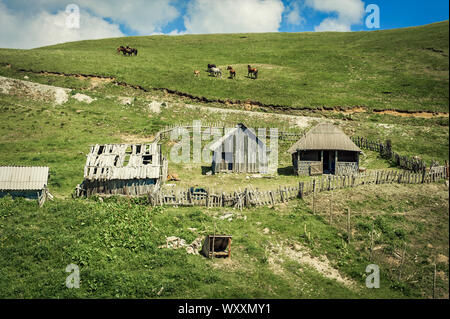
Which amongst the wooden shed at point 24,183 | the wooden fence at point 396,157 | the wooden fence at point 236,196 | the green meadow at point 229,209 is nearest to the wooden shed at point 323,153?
the green meadow at point 229,209

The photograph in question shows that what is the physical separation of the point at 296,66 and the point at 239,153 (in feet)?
127

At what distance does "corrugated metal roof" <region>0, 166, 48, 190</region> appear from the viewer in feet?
70.8

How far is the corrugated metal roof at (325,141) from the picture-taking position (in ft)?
94.9

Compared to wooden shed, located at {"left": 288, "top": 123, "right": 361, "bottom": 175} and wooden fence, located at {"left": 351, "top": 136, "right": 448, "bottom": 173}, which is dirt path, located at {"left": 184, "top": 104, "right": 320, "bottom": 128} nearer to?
wooden fence, located at {"left": 351, "top": 136, "right": 448, "bottom": 173}

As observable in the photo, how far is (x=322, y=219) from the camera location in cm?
1967

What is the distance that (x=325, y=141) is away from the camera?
29406 millimetres

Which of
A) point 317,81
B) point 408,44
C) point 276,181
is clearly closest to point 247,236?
point 276,181

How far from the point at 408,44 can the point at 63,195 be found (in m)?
65.8

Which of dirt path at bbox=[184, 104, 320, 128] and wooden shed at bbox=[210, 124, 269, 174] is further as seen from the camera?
dirt path at bbox=[184, 104, 320, 128]

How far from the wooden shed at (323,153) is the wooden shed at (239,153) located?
315 cm

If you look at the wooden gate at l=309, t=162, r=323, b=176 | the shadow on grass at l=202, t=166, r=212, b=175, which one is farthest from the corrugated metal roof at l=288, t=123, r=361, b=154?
the shadow on grass at l=202, t=166, r=212, b=175

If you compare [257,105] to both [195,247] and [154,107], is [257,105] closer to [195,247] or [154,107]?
[154,107]

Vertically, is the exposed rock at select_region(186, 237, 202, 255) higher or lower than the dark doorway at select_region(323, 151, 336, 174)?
lower
